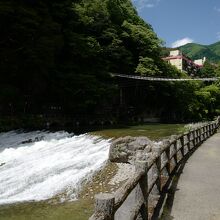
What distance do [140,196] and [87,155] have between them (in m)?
11.8

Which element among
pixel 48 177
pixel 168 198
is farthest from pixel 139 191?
pixel 48 177

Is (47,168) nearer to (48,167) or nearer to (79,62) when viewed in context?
(48,167)

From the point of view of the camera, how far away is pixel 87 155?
18.0m

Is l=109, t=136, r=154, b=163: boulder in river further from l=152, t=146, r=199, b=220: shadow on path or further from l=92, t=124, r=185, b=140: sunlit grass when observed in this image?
l=92, t=124, r=185, b=140: sunlit grass

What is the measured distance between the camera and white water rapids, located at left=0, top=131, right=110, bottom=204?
13375 mm

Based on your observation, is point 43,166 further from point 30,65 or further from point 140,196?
point 30,65

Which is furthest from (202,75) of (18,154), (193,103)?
(18,154)

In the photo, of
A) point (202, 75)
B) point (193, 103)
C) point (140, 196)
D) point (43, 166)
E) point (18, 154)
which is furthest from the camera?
point (202, 75)

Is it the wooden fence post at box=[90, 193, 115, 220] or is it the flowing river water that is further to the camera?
the flowing river water

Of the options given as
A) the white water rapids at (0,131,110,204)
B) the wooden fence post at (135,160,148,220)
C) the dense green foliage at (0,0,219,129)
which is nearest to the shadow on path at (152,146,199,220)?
the wooden fence post at (135,160,148,220)

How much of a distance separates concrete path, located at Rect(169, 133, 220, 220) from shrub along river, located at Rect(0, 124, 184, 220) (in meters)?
2.97

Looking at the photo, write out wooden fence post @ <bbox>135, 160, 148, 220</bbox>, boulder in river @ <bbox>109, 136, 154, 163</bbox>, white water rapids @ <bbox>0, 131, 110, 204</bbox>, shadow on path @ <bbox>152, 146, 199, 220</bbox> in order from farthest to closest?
1. boulder in river @ <bbox>109, 136, 154, 163</bbox>
2. white water rapids @ <bbox>0, 131, 110, 204</bbox>
3. shadow on path @ <bbox>152, 146, 199, 220</bbox>
4. wooden fence post @ <bbox>135, 160, 148, 220</bbox>

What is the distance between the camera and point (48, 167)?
16.2m

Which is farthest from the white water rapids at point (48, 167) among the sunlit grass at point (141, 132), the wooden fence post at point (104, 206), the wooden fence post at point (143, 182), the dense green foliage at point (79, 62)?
the dense green foliage at point (79, 62)
